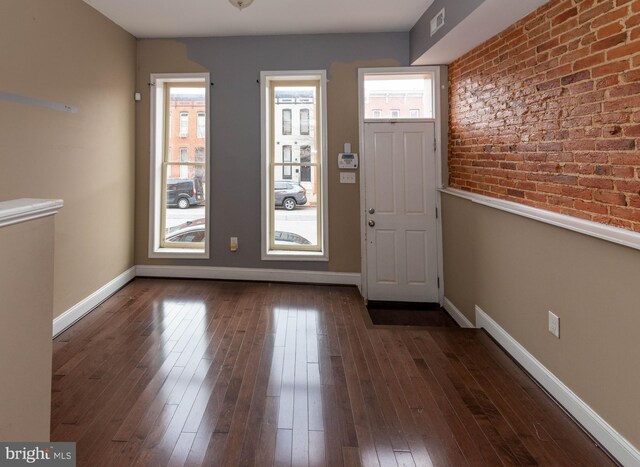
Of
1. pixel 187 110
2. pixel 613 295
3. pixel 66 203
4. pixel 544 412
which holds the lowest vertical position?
pixel 544 412

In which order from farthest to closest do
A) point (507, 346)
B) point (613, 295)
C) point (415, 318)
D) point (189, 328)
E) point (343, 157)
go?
1. point (343, 157)
2. point (415, 318)
3. point (189, 328)
4. point (507, 346)
5. point (613, 295)

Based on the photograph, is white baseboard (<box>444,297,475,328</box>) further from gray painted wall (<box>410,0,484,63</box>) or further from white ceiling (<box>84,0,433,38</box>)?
white ceiling (<box>84,0,433,38</box>)

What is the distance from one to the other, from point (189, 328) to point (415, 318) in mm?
2347

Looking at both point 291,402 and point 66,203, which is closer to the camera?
point 291,402

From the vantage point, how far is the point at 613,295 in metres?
1.92

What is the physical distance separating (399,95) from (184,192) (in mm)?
2935

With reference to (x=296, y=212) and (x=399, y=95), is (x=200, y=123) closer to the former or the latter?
(x=296, y=212)

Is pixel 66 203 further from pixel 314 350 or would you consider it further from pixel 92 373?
pixel 314 350

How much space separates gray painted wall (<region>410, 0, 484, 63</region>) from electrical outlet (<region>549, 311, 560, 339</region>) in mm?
2186

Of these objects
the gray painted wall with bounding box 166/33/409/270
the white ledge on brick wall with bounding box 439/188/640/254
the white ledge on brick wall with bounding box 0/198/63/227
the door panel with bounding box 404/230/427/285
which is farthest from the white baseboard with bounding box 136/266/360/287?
the white ledge on brick wall with bounding box 0/198/63/227

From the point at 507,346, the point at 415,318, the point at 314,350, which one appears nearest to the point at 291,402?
the point at 314,350

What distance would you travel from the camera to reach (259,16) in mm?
4000

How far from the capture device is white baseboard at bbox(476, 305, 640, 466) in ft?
5.99

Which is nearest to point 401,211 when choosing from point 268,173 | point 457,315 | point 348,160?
point 348,160
